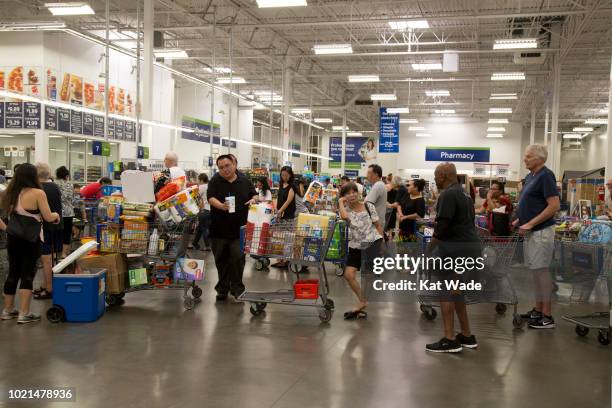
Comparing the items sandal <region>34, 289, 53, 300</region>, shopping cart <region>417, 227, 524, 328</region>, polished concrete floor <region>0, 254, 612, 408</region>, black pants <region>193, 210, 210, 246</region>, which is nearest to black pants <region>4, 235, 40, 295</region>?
polished concrete floor <region>0, 254, 612, 408</region>

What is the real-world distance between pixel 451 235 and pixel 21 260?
3.93 meters

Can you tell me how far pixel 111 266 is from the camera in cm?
603

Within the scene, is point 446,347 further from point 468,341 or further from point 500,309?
point 500,309

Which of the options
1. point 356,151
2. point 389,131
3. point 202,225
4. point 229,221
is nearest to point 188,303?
point 229,221

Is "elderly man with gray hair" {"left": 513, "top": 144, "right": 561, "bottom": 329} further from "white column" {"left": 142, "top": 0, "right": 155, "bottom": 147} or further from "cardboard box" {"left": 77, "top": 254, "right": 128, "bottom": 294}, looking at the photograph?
"white column" {"left": 142, "top": 0, "right": 155, "bottom": 147}

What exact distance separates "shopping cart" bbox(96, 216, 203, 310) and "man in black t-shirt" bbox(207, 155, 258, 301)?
17.1 inches

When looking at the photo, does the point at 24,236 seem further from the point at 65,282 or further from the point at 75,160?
the point at 75,160

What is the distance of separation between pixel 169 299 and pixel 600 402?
4607 mm

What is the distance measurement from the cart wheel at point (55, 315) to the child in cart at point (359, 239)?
276cm

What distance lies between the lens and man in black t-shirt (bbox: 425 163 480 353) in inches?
186

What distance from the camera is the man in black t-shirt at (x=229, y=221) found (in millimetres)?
6527

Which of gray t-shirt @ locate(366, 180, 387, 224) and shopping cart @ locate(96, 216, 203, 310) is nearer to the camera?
shopping cart @ locate(96, 216, 203, 310)

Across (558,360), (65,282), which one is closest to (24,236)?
(65,282)

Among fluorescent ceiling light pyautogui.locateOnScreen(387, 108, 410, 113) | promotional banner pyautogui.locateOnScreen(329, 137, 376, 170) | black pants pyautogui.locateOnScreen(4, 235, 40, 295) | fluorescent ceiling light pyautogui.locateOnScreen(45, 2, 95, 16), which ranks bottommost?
black pants pyautogui.locateOnScreen(4, 235, 40, 295)
